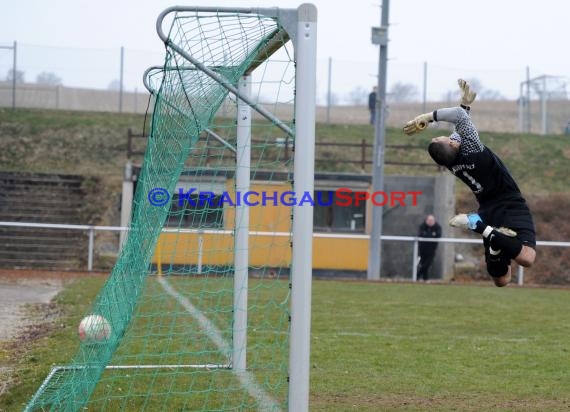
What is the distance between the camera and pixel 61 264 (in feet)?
83.3

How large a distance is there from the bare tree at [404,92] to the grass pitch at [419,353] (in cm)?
2077

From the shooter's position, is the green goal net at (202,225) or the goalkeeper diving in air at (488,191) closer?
the green goal net at (202,225)

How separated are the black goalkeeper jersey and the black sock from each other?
410 millimetres

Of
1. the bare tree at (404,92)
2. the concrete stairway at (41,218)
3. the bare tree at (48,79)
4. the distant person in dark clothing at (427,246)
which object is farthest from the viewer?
the bare tree at (404,92)

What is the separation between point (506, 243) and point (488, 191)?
1.76 ft

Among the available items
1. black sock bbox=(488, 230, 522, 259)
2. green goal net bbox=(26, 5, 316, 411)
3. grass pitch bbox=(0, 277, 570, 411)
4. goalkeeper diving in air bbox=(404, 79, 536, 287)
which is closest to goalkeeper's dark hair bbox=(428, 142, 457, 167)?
goalkeeper diving in air bbox=(404, 79, 536, 287)

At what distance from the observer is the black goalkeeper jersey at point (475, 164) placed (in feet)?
26.6

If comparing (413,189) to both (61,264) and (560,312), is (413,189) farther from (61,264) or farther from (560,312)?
(560,312)

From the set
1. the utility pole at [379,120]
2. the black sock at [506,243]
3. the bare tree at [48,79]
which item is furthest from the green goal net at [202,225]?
the bare tree at [48,79]

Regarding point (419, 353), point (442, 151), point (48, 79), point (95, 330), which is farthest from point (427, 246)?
point (48, 79)

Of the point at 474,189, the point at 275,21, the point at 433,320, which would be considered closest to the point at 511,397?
the point at 474,189

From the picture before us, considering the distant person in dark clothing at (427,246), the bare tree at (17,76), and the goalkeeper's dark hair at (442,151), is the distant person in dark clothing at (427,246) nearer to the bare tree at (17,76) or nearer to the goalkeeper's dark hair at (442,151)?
the goalkeeper's dark hair at (442,151)

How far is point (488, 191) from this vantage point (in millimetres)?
8477

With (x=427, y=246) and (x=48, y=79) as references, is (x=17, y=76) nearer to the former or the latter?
(x=48, y=79)
